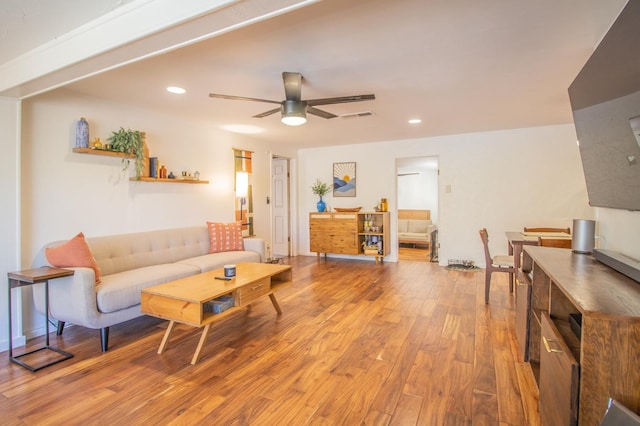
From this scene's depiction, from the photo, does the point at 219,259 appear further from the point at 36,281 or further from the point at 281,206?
the point at 281,206

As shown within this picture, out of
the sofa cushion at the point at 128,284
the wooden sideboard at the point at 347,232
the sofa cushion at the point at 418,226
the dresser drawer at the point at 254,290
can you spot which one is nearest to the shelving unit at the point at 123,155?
the sofa cushion at the point at 128,284

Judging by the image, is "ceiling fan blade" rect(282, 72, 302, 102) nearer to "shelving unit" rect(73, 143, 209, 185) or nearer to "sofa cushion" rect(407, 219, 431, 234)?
"shelving unit" rect(73, 143, 209, 185)

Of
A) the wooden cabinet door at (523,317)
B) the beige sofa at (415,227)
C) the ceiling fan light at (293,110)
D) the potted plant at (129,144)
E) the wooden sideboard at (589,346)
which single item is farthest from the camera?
the beige sofa at (415,227)

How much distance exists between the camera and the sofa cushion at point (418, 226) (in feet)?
24.7

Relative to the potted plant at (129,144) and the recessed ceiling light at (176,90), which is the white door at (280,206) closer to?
the potted plant at (129,144)

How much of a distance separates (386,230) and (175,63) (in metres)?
4.40

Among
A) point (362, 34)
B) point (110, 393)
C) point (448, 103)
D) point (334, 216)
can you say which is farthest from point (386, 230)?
point (110, 393)

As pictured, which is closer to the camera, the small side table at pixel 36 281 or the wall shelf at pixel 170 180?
the small side table at pixel 36 281

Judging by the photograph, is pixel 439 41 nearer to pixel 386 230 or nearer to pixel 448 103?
pixel 448 103

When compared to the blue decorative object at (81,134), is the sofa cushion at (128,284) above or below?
below

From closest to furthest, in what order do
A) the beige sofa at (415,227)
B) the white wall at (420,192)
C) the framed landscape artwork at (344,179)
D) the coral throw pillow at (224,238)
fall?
the coral throw pillow at (224,238) → the framed landscape artwork at (344,179) → the beige sofa at (415,227) → the white wall at (420,192)

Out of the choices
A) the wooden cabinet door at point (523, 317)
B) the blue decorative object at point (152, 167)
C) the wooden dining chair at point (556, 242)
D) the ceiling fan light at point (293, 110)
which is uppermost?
the ceiling fan light at point (293, 110)

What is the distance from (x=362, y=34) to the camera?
210 cm

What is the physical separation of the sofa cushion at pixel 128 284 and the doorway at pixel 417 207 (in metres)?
5.00
